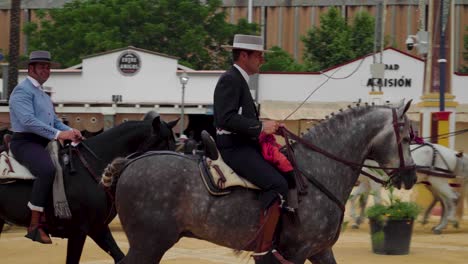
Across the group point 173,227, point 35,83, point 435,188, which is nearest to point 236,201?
point 173,227

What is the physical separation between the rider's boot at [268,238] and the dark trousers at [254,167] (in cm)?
8

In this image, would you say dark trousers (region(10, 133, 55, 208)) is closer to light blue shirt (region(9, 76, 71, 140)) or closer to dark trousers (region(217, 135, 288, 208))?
light blue shirt (region(9, 76, 71, 140))

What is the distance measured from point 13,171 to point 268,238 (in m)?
3.23

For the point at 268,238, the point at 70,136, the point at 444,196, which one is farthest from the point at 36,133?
the point at 444,196

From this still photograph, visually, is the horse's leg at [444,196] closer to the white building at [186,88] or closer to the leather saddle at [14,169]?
the leather saddle at [14,169]

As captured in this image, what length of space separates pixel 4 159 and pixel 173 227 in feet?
8.94

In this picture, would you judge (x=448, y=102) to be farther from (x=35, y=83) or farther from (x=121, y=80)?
(x=121, y=80)

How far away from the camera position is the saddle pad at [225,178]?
7754 mm

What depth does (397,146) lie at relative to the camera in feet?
26.5

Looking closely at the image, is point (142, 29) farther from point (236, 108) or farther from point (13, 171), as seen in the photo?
point (236, 108)

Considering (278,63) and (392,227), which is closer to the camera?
(392,227)

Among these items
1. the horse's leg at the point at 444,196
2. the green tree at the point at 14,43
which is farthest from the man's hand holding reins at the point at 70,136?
the green tree at the point at 14,43

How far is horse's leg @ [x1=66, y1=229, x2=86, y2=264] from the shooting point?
9.56m

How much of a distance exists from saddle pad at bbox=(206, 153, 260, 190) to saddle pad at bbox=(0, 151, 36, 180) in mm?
2551
